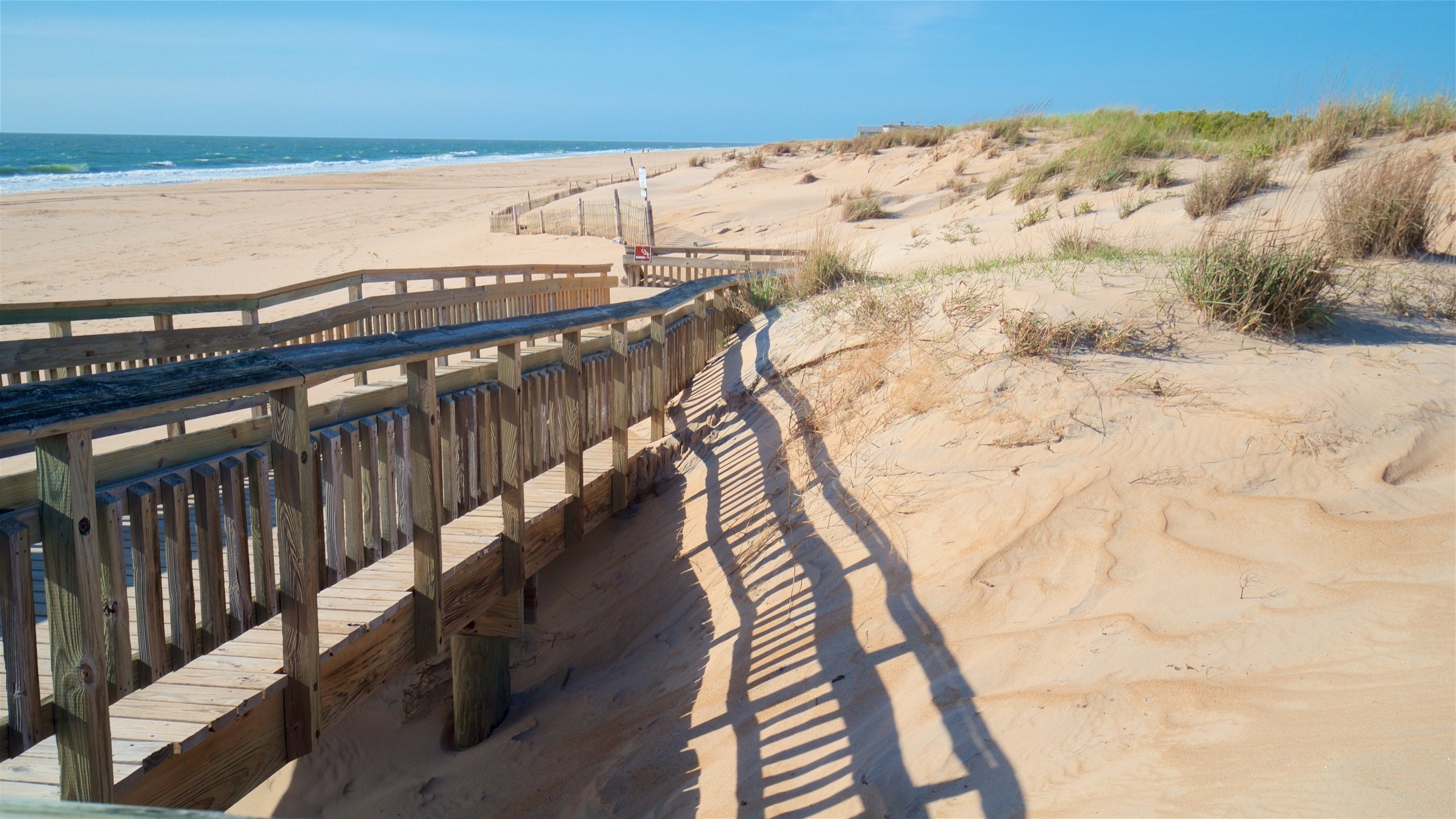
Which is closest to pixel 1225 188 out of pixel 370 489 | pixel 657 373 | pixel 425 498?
pixel 657 373

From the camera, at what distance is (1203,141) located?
16.4 meters

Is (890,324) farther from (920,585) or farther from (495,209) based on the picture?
(495,209)

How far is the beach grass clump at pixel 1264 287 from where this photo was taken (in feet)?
18.9

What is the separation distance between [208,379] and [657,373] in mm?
4418

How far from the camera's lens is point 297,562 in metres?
2.94

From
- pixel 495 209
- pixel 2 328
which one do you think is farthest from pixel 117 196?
pixel 2 328

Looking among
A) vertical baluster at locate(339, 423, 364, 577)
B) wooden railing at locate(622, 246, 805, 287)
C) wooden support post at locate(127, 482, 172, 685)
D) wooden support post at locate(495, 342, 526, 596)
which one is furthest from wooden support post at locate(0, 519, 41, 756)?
wooden railing at locate(622, 246, 805, 287)

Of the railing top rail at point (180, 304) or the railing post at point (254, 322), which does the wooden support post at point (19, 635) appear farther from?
the railing post at point (254, 322)

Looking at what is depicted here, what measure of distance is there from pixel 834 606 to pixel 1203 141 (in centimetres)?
1561

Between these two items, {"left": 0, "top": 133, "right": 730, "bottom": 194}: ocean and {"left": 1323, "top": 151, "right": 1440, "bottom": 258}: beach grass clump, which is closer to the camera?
{"left": 1323, "top": 151, "right": 1440, "bottom": 258}: beach grass clump

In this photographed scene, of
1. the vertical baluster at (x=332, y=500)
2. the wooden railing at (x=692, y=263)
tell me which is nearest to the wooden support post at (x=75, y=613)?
the vertical baluster at (x=332, y=500)

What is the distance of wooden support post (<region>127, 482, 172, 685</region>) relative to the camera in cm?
248

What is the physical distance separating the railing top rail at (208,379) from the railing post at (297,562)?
0.38 feet

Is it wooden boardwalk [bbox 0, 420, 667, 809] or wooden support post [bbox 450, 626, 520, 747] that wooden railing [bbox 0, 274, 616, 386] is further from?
wooden support post [bbox 450, 626, 520, 747]
